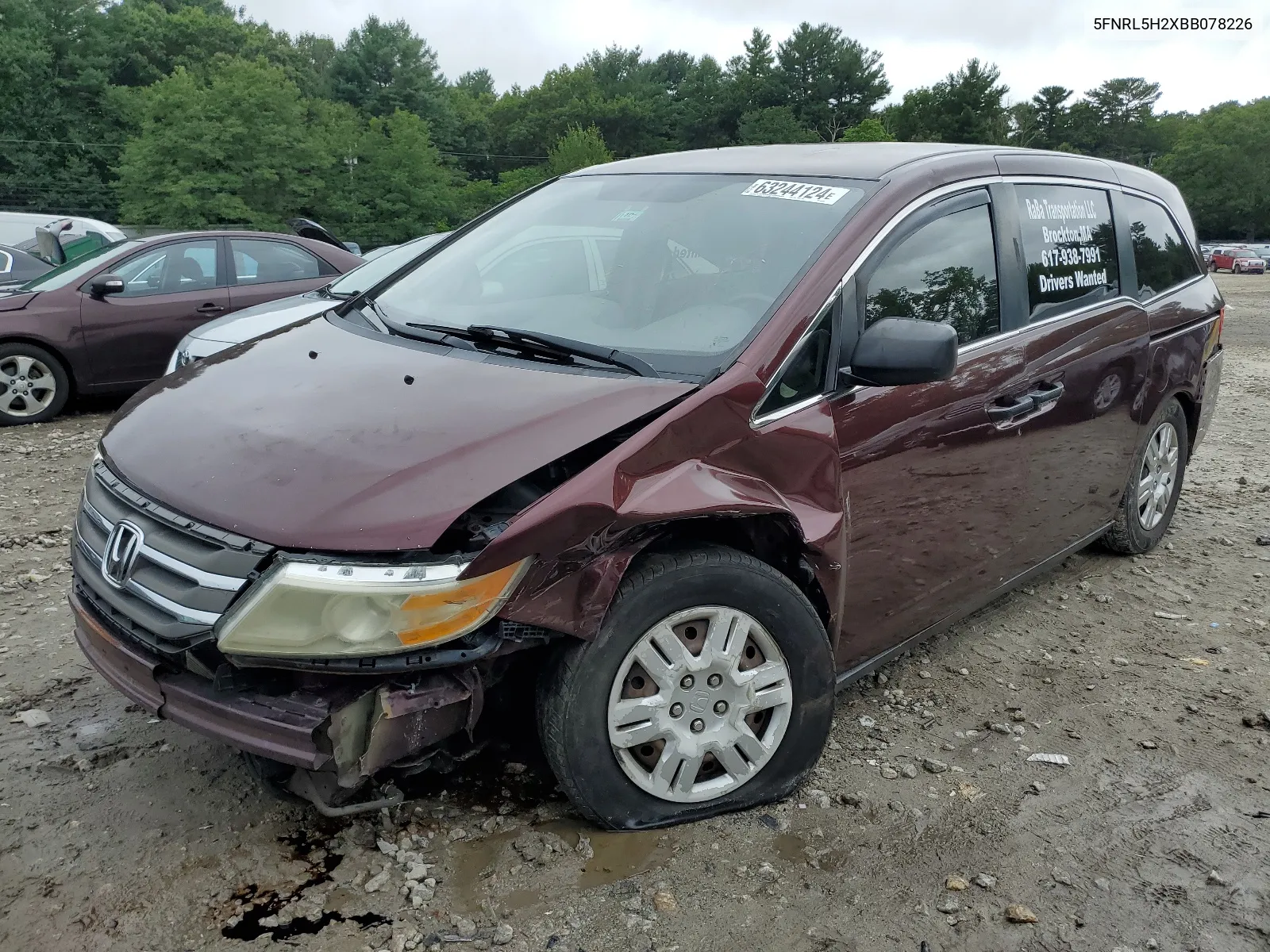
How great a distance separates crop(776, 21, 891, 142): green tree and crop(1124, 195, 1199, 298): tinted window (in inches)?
3383

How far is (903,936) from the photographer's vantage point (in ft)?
7.84

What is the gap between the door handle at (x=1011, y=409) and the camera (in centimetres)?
330

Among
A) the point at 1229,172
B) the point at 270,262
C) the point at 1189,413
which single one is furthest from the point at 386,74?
the point at 1189,413

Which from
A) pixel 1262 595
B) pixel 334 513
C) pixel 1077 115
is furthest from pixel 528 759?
pixel 1077 115

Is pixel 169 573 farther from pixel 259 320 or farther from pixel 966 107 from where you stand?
pixel 966 107

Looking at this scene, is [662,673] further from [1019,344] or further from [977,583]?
[1019,344]

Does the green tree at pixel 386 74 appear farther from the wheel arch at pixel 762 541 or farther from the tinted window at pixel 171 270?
the wheel arch at pixel 762 541

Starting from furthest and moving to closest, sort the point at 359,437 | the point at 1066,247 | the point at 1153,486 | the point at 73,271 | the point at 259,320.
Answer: the point at 73,271
the point at 259,320
the point at 1153,486
the point at 1066,247
the point at 359,437

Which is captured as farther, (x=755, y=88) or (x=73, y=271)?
(x=755, y=88)

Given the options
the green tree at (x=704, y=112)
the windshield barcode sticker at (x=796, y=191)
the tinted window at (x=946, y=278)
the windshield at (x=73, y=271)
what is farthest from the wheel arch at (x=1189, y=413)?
the green tree at (x=704, y=112)

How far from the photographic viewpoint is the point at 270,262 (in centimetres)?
912

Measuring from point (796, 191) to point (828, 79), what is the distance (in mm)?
90638

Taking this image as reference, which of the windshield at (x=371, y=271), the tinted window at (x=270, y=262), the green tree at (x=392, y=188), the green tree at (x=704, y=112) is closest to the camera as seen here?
the windshield at (x=371, y=271)

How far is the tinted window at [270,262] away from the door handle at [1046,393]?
7.26m
